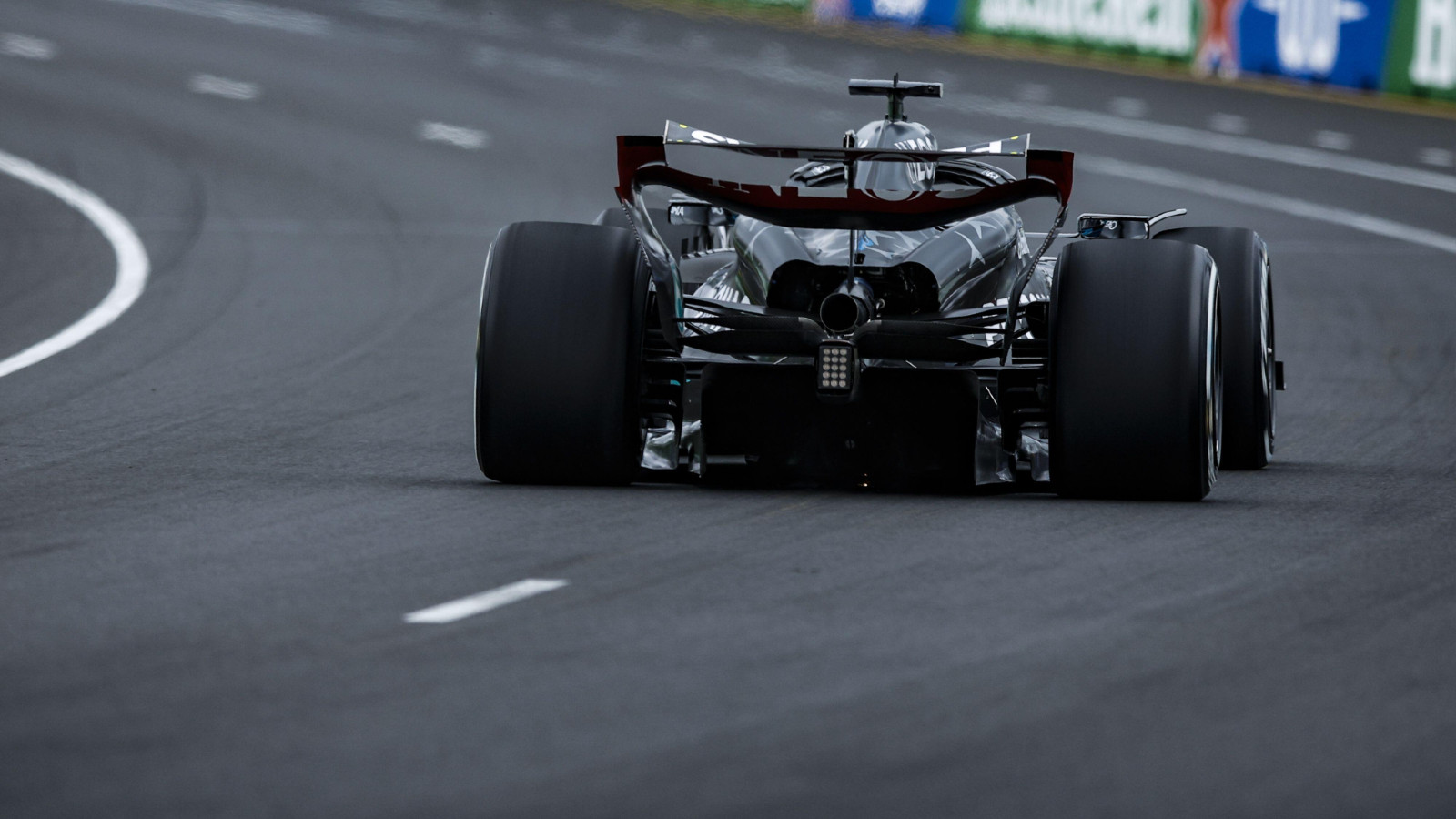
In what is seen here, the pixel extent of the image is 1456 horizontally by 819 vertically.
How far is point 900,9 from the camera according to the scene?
39719 millimetres

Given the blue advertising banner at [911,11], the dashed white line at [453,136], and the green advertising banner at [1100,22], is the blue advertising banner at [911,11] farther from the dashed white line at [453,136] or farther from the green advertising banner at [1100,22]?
the dashed white line at [453,136]

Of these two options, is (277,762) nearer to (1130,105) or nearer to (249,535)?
(249,535)

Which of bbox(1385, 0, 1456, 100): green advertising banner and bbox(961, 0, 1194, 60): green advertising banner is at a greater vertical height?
bbox(961, 0, 1194, 60): green advertising banner

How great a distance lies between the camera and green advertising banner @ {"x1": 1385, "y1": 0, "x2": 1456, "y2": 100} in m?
30.8

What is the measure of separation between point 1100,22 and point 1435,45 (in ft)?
21.5

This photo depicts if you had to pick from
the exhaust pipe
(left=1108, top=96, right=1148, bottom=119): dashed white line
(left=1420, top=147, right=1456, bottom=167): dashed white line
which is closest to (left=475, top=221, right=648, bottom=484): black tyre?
the exhaust pipe

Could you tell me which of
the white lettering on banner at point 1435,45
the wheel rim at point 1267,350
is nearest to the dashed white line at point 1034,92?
the white lettering on banner at point 1435,45

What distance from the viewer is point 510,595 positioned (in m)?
6.63

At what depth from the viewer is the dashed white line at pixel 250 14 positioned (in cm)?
3841

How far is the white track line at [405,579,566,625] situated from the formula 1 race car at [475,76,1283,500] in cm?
213

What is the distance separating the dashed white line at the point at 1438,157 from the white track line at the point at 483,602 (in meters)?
23.6

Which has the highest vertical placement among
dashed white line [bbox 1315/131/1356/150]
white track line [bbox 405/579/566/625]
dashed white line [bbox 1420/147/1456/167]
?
dashed white line [bbox 1315/131/1356/150]

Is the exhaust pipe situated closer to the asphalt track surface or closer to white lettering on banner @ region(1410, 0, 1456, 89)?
the asphalt track surface

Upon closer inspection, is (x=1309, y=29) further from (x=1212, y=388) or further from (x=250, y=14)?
(x=1212, y=388)
